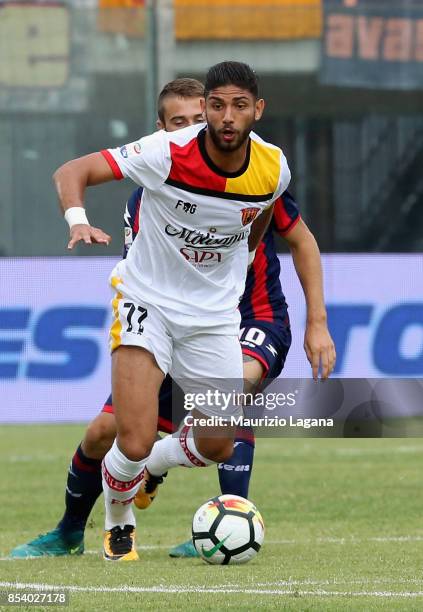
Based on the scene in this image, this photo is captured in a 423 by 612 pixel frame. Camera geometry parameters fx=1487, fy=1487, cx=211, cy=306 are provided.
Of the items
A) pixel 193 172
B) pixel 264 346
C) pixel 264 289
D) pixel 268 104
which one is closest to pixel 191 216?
pixel 193 172

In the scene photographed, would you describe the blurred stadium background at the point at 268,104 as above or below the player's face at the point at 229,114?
below

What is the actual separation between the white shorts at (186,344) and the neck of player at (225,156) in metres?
0.66

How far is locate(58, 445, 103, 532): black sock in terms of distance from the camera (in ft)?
22.9

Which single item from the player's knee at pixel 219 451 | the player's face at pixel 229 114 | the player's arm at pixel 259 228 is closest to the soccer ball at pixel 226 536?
the player's knee at pixel 219 451

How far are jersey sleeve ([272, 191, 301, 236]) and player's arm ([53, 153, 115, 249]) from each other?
1064mm

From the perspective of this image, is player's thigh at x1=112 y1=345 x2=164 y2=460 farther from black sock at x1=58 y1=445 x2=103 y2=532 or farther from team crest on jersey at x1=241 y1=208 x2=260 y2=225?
black sock at x1=58 y1=445 x2=103 y2=532

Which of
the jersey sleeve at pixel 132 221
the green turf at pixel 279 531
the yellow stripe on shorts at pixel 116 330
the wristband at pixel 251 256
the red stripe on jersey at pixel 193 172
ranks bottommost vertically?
the green turf at pixel 279 531

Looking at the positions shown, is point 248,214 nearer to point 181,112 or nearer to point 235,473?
point 181,112

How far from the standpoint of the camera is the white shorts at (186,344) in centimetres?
622

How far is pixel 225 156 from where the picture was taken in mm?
6051

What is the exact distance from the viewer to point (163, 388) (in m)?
7.09

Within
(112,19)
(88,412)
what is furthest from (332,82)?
(88,412)

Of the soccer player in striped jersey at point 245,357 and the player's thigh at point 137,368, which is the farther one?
the soccer player in striped jersey at point 245,357

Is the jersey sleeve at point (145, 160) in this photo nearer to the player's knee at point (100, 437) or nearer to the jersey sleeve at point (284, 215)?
the jersey sleeve at point (284, 215)
